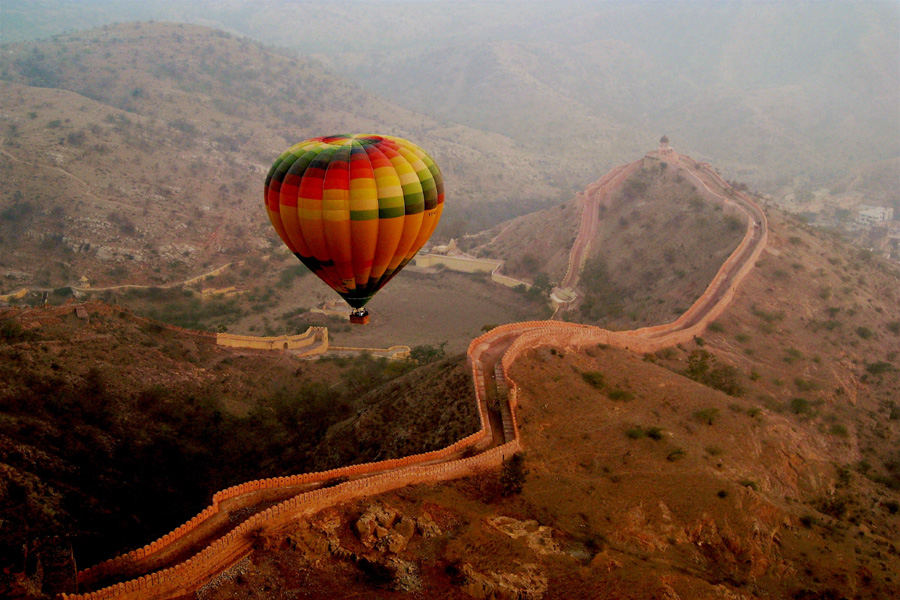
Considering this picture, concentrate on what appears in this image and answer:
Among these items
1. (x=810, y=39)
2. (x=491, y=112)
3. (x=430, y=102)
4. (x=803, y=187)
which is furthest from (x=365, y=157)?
(x=810, y=39)

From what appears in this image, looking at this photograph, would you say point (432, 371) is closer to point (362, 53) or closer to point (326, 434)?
point (326, 434)

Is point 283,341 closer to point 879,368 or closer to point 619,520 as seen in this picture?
point 619,520

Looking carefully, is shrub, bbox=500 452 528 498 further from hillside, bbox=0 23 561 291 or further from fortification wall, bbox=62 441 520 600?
hillside, bbox=0 23 561 291

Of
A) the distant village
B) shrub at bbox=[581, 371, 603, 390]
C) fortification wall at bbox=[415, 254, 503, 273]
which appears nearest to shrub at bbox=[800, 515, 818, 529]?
shrub at bbox=[581, 371, 603, 390]

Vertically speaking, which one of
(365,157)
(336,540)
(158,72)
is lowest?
(336,540)

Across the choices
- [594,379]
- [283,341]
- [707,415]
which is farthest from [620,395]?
[283,341]

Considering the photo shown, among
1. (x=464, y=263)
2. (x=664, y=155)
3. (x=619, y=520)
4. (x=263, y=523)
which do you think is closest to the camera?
(x=263, y=523)

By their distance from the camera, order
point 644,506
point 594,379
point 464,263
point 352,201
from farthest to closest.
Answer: point 464,263 → point 594,379 → point 352,201 → point 644,506

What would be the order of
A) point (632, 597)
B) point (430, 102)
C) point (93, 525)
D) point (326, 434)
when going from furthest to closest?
point (430, 102) < point (326, 434) < point (93, 525) < point (632, 597)
